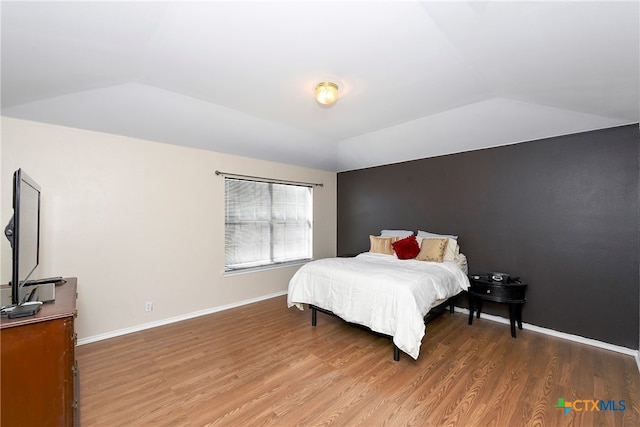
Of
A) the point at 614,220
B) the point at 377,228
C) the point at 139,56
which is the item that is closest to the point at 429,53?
the point at 139,56

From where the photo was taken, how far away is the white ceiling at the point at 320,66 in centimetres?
143

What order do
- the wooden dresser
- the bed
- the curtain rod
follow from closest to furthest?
the wooden dresser < the bed < the curtain rod

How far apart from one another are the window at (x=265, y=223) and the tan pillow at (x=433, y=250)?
2.17 meters

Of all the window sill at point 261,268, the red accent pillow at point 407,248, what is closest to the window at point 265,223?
the window sill at point 261,268

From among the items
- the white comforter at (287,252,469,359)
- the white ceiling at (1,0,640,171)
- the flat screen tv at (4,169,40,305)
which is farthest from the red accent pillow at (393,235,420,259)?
the flat screen tv at (4,169,40,305)

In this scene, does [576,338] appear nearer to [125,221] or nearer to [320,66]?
[320,66]

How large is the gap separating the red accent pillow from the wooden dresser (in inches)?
132

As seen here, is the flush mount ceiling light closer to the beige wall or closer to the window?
the beige wall

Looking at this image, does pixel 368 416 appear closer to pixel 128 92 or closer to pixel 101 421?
pixel 101 421

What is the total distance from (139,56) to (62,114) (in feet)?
4.35

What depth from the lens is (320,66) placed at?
81.1 inches

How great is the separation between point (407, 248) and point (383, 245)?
0.46 metres

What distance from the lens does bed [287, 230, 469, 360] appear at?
7.79 ft

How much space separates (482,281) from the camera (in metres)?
3.10
